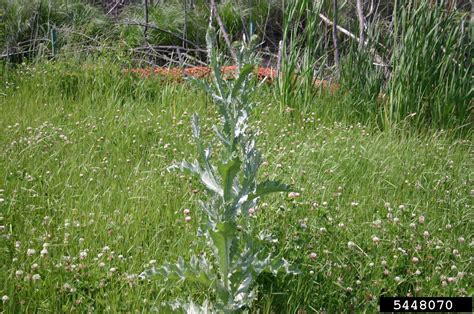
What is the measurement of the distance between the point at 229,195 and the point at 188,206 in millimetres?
1004

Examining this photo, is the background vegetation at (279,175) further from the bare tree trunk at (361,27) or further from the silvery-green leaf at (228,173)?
the silvery-green leaf at (228,173)

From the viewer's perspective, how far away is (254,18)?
8930 millimetres

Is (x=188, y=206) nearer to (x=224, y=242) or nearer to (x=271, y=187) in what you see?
(x=224, y=242)

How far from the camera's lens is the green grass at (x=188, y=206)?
8.30ft

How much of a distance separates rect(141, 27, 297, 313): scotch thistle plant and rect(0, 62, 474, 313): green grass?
0.19 metres

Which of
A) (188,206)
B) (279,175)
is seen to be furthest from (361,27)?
(188,206)

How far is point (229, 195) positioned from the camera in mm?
2213

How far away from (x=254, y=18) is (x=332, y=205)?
6.13 metres

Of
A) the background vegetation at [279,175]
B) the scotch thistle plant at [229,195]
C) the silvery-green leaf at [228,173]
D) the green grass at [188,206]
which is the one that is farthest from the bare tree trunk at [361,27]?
the silvery-green leaf at [228,173]

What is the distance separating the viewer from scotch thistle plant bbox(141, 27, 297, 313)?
214 centimetres

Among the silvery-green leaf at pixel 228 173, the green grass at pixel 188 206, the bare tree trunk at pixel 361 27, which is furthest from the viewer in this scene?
the bare tree trunk at pixel 361 27


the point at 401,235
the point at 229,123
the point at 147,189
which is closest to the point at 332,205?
the point at 401,235

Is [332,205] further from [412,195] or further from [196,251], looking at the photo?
[196,251]

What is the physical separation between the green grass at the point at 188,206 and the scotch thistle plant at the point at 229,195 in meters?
0.19
